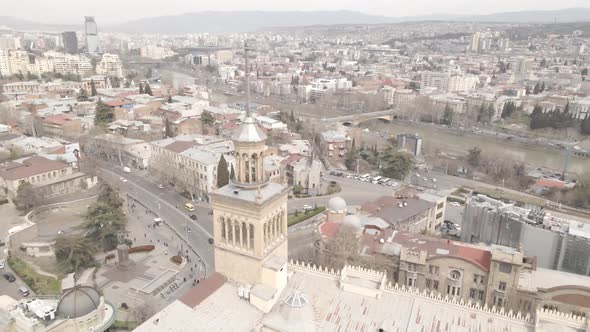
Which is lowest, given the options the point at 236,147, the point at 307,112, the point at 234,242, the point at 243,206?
the point at 307,112

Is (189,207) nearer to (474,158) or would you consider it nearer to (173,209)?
(173,209)

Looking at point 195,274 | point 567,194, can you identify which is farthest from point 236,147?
point 567,194

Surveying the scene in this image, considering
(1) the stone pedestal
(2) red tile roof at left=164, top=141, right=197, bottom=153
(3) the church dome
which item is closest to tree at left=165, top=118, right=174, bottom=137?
(2) red tile roof at left=164, top=141, right=197, bottom=153

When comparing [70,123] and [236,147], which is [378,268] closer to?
[236,147]

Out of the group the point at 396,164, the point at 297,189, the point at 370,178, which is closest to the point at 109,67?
the point at 297,189

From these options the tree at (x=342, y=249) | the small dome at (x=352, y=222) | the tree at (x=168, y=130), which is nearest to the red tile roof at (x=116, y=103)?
the tree at (x=168, y=130)

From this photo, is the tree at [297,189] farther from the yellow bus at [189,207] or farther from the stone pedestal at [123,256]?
the stone pedestal at [123,256]

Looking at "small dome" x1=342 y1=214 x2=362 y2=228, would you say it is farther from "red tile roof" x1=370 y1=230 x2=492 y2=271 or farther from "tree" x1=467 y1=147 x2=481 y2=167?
"tree" x1=467 y1=147 x2=481 y2=167
